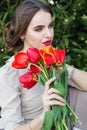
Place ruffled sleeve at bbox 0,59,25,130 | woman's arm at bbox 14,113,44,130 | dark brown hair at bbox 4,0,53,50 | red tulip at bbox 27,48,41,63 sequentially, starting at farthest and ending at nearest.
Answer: dark brown hair at bbox 4,0,53,50
ruffled sleeve at bbox 0,59,25,130
woman's arm at bbox 14,113,44,130
red tulip at bbox 27,48,41,63

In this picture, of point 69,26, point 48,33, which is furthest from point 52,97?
point 69,26

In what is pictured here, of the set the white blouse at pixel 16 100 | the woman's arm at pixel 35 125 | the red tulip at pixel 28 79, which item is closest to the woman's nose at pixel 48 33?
the white blouse at pixel 16 100

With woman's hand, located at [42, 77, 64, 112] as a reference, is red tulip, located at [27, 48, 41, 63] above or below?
above

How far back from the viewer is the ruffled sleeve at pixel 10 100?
215 centimetres

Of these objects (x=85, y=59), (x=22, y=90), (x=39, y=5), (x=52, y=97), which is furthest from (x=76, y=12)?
(x=52, y=97)

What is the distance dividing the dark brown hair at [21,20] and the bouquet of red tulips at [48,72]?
0.39 metres

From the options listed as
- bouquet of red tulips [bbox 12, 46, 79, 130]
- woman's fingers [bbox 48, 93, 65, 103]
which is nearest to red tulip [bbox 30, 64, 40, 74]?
bouquet of red tulips [bbox 12, 46, 79, 130]

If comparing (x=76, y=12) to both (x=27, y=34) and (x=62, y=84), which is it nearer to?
(x=27, y=34)

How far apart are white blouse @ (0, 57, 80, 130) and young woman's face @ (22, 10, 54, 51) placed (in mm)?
175

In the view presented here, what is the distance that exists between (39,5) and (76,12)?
4.37 feet

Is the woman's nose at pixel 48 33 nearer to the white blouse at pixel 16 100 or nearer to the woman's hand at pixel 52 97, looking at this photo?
the white blouse at pixel 16 100

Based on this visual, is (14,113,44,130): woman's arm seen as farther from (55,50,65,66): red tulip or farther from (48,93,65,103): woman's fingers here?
(55,50,65,66): red tulip

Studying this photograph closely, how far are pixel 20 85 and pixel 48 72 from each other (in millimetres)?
263

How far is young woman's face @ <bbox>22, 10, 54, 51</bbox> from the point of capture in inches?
87.4
